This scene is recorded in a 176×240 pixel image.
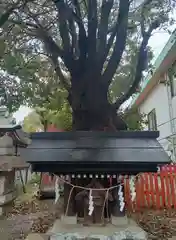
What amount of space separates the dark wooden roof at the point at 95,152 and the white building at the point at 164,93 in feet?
17.9

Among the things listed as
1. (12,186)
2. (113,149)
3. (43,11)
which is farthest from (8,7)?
(12,186)

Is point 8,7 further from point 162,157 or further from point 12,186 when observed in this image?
point 12,186

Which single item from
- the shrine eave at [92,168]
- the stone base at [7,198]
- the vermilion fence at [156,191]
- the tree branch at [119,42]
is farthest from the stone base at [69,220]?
the stone base at [7,198]

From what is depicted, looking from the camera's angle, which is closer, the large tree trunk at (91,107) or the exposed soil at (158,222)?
the large tree trunk at (91,107)

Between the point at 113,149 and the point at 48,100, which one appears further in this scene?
the point at 48,100

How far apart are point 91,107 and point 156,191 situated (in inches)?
180

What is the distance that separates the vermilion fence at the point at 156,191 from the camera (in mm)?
8391

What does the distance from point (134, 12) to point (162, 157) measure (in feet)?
15.6

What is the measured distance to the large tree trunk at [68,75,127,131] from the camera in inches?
210

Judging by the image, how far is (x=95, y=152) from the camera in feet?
13.9

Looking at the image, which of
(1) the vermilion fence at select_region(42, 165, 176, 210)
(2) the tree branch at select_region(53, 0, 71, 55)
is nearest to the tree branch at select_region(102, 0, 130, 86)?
(2) the tree branch at select_region(53, 0, 71, 55)

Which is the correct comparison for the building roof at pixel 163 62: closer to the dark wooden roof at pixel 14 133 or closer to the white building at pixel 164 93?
the white building at pixel 164 93

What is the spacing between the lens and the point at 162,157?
4.02 m

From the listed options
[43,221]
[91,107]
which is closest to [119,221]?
[91,107]
